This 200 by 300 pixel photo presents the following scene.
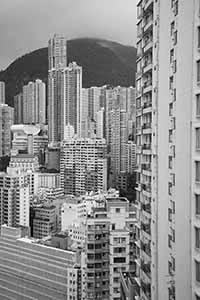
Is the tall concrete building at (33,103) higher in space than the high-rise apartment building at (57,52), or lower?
lower

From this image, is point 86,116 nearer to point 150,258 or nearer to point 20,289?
point 20,289

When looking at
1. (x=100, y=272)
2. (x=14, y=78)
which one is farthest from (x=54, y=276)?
(x=14, y=78)

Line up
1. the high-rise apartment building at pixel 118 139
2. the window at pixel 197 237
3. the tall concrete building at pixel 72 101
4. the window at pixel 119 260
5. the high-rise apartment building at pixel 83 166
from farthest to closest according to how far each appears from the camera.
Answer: the tall concrete building at pixel 72 101
the high-rise apartment building at pixel 118 139
the high-rise apartment building at pixel 83 166
the window at pixel 119 260
the window at pixel 197 237

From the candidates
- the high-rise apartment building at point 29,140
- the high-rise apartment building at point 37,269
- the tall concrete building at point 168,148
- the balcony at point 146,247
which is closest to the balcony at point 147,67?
the tall concrete building at point 168,148

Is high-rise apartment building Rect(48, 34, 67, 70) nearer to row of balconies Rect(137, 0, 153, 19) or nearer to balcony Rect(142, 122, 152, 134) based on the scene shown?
row of balconies Rect(137, 0, 153, 19)

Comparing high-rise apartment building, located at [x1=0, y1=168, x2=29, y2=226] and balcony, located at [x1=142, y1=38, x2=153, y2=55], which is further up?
balcony, located at [x1=142, y1=38, x2=153, y2=55]

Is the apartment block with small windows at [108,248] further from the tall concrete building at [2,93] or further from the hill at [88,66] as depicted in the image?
the tall concrete building at [2,93]

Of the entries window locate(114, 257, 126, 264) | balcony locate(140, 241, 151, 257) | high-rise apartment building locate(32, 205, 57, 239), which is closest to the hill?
high-rise apartment building locate(32, 205, 57, 239)
